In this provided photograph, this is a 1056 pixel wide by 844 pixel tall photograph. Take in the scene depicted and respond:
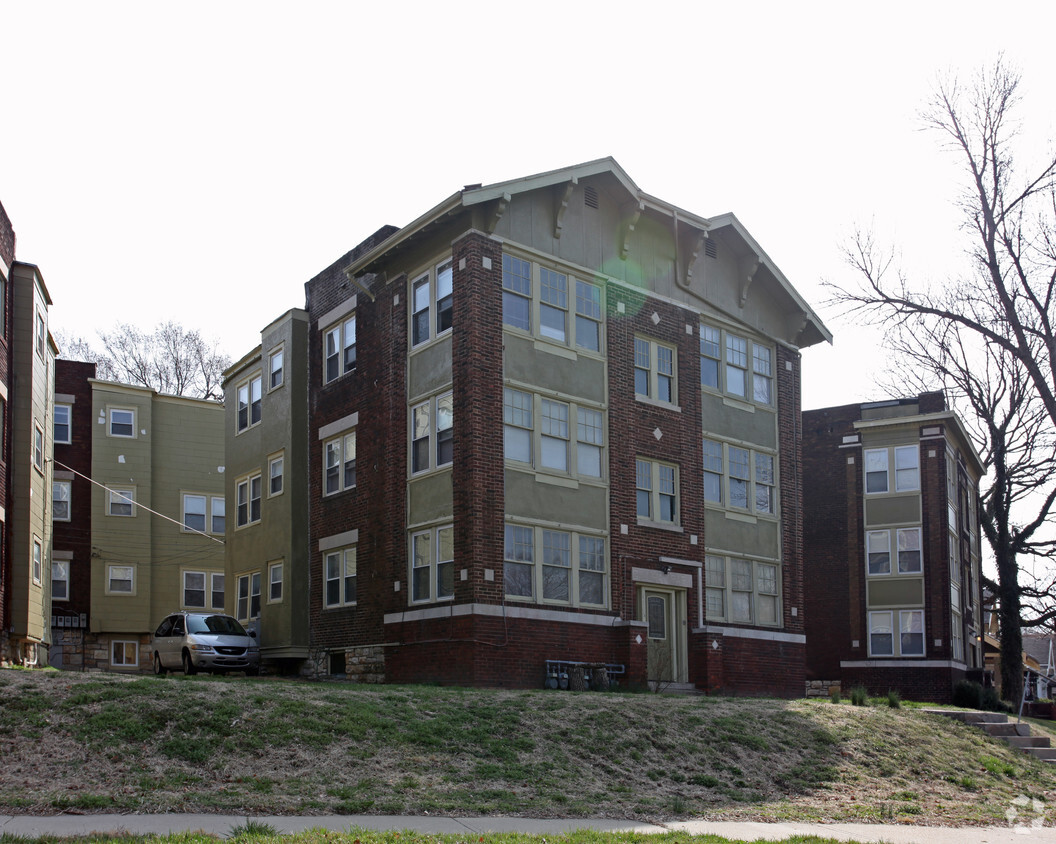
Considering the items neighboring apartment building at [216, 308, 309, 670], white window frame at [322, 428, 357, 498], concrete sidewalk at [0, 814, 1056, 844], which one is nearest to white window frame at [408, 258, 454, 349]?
white window frame at [322, 428, 357, 498]

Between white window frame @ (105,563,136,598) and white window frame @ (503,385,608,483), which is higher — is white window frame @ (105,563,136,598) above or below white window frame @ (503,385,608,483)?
below

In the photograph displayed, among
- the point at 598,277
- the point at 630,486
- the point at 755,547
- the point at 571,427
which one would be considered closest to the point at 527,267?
the point at 598,277

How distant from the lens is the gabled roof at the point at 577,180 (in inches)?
880

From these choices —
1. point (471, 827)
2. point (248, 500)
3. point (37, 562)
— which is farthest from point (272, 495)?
point (471, 827)

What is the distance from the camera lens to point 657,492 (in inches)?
998

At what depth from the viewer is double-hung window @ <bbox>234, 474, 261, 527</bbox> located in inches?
1208

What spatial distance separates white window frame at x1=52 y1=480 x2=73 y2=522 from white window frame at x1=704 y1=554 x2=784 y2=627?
2387 cm

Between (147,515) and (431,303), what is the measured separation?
68.5 ft

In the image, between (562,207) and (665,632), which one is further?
(665,632)

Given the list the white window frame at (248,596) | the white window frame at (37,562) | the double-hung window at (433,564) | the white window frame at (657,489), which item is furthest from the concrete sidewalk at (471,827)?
the white window frame at (248,596)

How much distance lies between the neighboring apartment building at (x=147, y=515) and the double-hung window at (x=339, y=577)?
1405 cm

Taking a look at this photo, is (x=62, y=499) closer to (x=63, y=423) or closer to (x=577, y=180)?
(x=63, y=423)

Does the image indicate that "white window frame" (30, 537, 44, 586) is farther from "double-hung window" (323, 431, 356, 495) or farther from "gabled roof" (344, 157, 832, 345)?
"gabled roof" (344, 157, 832, 345)

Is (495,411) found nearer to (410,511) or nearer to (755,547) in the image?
(410,511)
